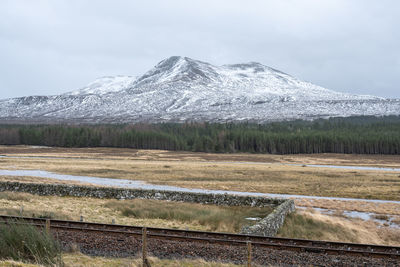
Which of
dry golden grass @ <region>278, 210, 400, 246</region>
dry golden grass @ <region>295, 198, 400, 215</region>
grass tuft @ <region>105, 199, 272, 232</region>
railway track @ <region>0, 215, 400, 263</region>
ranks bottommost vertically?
dry golden grass @ <region>295, 198, 400, 215</region>

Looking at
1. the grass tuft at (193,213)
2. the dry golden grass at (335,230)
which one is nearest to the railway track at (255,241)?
the grass tuft at (193,213)

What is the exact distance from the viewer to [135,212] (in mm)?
27859

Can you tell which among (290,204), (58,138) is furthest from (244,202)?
(58,138)

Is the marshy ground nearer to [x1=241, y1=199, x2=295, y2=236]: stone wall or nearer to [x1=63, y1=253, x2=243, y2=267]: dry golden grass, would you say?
[x1=241, y1=199, x2=295, y2=236]: stone wall

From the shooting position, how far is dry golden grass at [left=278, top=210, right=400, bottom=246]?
2573 cm

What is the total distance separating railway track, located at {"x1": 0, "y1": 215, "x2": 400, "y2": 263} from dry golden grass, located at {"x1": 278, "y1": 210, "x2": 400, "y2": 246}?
8.15 meters

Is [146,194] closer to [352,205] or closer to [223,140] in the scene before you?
[352,205]

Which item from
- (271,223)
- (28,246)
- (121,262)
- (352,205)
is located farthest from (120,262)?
(352,205)

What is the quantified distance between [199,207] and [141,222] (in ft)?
23.6

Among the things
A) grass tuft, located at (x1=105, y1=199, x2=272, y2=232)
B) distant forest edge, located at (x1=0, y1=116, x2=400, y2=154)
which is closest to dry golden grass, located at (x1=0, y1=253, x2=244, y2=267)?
grass tuft, located at (x1=105, y1=199, x2=272, y2=232)

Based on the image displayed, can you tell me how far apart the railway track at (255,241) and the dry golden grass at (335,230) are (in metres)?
8.15

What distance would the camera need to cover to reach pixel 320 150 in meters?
148

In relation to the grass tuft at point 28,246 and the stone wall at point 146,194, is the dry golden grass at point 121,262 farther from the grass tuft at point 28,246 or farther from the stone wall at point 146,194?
the stone wall at point 146,194

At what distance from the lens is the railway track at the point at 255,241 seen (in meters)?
15.1
